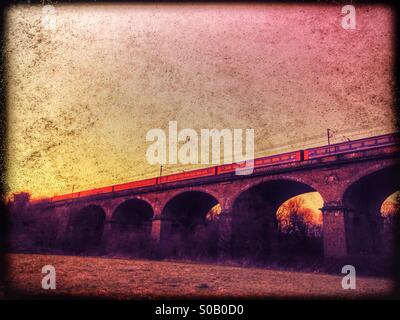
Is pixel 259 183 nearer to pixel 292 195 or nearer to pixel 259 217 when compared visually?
pixel 259 217

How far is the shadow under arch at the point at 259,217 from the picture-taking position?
14227 mm

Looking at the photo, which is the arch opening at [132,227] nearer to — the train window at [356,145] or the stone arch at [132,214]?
the stone arch at [132,214]

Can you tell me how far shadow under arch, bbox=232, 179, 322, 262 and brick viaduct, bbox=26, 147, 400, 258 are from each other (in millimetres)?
53

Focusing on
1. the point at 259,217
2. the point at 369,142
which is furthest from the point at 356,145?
the point at 259,217

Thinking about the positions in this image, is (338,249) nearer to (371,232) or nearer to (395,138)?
(371,232)

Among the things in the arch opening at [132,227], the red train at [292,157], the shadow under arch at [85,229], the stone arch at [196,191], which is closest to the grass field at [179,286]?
the red train at [292,157]

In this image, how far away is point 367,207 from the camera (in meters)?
13.3

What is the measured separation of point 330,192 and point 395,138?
10.3 ft

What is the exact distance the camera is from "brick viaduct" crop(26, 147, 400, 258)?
1191 centimetres

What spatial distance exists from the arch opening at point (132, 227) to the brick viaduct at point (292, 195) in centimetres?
44

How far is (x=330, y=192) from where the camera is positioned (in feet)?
41.3

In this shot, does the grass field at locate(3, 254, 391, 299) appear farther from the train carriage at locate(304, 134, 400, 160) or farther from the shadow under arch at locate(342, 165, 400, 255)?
the train carriage at locate(304, 134, 400, 160)

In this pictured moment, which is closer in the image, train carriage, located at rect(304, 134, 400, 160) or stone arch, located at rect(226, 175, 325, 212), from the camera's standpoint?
train carriage, located at rect(304, 134, 400, 160)

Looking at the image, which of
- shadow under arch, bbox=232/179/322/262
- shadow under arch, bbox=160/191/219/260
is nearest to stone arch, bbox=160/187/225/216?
shadow under arch, bbox=160/191/219/260
